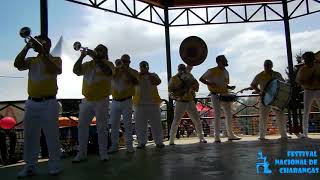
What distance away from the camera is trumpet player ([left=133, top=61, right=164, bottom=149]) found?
8.59 m

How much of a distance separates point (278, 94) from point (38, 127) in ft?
15.6

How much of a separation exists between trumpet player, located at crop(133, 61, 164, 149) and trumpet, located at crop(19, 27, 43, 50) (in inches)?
136

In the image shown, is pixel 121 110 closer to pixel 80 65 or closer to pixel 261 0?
pixel 80 65

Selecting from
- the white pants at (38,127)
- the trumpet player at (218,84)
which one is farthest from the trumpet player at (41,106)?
the trumpet player at (218,84)

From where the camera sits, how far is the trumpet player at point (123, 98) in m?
7.61

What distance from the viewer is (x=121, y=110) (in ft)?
25.0

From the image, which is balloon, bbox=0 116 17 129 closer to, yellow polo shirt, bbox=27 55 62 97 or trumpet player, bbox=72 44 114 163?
trumpet player, bbox=72 44 114 163

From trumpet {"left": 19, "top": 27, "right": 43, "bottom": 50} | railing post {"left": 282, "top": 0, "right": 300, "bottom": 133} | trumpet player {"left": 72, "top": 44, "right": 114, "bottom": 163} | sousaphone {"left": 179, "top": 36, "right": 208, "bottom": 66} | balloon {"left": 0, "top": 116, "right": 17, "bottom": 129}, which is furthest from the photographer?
railing post {"left": 282, "top": 0, "right": 300, "bottom": 133}

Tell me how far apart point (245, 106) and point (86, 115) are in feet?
26.8

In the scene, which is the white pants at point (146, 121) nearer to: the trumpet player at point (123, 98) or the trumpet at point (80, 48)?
the trumpet player at point (123, 98)

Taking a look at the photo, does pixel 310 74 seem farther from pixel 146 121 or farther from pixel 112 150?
pixel 112 150

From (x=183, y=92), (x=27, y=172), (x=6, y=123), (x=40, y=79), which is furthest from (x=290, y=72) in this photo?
(x=27, y=172)

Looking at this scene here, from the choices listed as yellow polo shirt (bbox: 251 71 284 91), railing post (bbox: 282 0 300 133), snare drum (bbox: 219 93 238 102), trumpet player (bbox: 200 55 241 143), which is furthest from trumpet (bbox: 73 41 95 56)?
railing post (bbox: 282 0 300 133)

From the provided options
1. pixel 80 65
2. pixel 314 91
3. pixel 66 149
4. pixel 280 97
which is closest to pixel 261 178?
pixel 80 65
